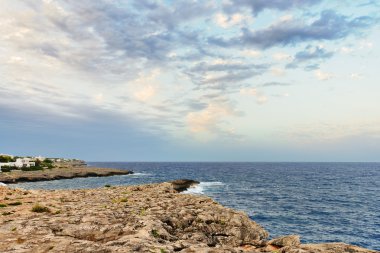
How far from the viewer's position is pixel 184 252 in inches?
533

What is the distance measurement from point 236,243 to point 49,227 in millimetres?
12804

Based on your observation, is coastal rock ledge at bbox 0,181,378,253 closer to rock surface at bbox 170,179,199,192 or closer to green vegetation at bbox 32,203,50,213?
green vegetation at bbox 32,203,50,213

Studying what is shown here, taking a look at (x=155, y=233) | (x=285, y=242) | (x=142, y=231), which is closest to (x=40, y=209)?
(x=142, y=231)

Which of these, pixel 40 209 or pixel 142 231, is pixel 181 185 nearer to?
pixel 40 209

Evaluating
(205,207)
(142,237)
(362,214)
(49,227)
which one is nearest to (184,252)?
(142,237)

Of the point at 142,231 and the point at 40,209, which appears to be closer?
the point at 142,231

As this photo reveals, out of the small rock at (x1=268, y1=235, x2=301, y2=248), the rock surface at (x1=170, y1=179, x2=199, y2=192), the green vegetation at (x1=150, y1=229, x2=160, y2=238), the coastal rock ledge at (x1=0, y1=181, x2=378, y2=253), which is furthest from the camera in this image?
the rock surface at (x1=170, y1=179, x2=199, y2=192)

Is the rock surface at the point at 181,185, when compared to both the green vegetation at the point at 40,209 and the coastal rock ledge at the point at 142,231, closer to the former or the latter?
the coastal rock ledge at the point at 142,231

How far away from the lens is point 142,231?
17078 millimetres

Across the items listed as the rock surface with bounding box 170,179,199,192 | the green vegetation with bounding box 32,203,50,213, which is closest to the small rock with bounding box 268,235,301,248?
the green vegetation with bounding box 32,203,50,213

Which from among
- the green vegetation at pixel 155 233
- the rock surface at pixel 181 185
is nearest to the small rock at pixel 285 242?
the green vegetation at pixel 155 233

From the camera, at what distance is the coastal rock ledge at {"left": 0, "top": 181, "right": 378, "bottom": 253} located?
14.2 metres

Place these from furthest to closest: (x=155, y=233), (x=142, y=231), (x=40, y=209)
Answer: (x=40, y=209) < (x=155, y=233) < (x=142, y=231)

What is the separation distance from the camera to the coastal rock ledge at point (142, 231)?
1423 centimetres
